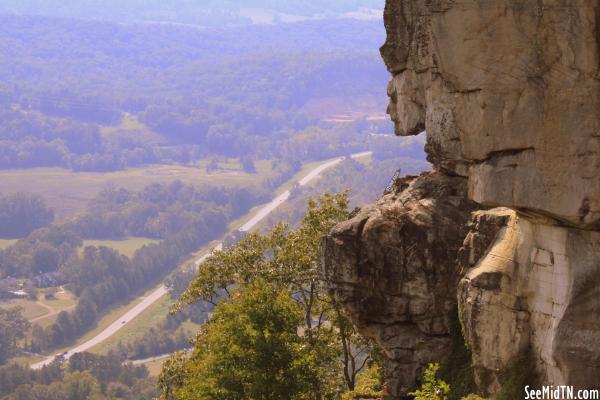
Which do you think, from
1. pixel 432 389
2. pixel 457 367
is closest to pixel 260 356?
pixel 457 367

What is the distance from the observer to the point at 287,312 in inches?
1110

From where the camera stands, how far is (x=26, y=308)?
14175 centimetres

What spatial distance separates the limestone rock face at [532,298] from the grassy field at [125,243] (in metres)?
161

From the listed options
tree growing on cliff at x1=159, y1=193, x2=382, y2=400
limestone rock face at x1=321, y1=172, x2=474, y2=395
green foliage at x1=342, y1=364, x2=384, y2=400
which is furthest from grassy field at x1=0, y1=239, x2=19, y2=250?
limestone rock face at x1=321, y1=172, x2=474, y2=395

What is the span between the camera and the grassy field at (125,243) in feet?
590

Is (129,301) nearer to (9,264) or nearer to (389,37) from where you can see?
(9,264)

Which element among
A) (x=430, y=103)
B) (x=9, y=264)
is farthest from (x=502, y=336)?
Result: (x=9, y=264)

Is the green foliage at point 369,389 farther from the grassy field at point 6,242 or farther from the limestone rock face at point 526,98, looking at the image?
the grassy field at point 6,242

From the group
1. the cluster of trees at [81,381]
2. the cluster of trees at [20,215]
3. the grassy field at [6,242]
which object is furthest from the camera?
the cluster of trees at [20,215]

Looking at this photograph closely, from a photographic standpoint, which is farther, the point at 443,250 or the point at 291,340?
the point at 291,340

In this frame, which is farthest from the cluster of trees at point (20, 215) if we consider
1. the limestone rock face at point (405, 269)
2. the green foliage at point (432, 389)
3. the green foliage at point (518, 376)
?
the green foliage at point (518, 376)

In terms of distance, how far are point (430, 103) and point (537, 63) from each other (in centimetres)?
387

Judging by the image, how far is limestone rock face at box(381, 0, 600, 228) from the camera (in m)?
16.6

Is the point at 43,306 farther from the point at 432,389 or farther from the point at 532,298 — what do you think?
the point at 532,298
